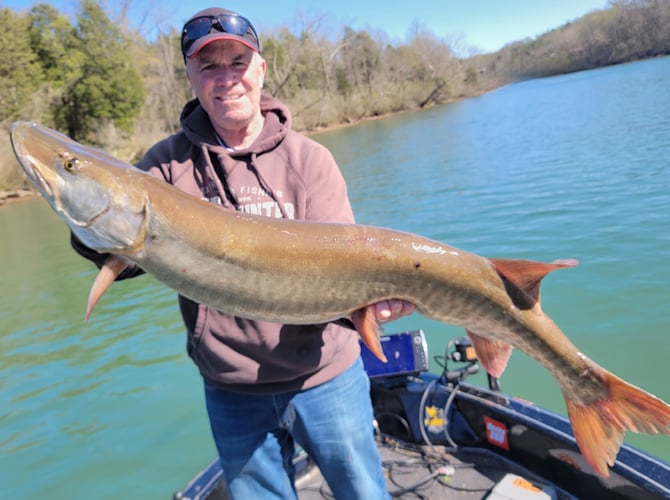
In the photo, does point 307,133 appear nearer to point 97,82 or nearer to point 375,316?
point 97,82

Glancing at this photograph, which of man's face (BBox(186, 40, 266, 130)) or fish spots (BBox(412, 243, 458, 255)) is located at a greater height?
man's face (BBox(186, 40, 266, 130))

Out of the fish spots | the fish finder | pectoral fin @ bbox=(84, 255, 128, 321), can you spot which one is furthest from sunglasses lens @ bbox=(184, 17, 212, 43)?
the fish finder

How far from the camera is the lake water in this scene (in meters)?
5.31

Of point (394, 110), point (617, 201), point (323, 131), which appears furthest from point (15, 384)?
point (394, 110)

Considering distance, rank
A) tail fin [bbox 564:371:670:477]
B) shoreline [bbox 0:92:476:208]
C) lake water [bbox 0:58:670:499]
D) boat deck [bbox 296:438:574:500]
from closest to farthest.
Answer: tail fin [bbox 564:371:670:477] < boat deck [bbox 296:438:574:500] < lake water [bbox 0:58:670:499] < shoreline [bbox 0:92:476:208]

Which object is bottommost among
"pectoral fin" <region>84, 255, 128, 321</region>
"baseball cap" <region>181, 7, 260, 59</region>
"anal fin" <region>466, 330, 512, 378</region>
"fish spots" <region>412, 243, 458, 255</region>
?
"anal fin" <region>466, 330, 512, 378</region>

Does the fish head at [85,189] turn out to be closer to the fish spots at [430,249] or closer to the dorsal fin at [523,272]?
the fish spots at [430,249]

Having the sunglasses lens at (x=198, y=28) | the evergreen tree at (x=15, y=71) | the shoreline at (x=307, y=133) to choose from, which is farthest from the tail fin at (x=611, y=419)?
the evergreen tree at (x=15, y=71)

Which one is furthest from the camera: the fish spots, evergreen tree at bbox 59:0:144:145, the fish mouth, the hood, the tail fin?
evergreen tree at bbox 59:0:144:145

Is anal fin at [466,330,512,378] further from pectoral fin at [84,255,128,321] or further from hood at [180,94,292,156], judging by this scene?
pectoral fin at [84,255,128,321]

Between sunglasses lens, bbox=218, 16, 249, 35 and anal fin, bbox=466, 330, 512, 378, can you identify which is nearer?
sunglasses lens, bbox=218, 16, 249, 35

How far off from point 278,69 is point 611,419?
190ft

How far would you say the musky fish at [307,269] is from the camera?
201 centimetres

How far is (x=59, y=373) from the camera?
736 cm
